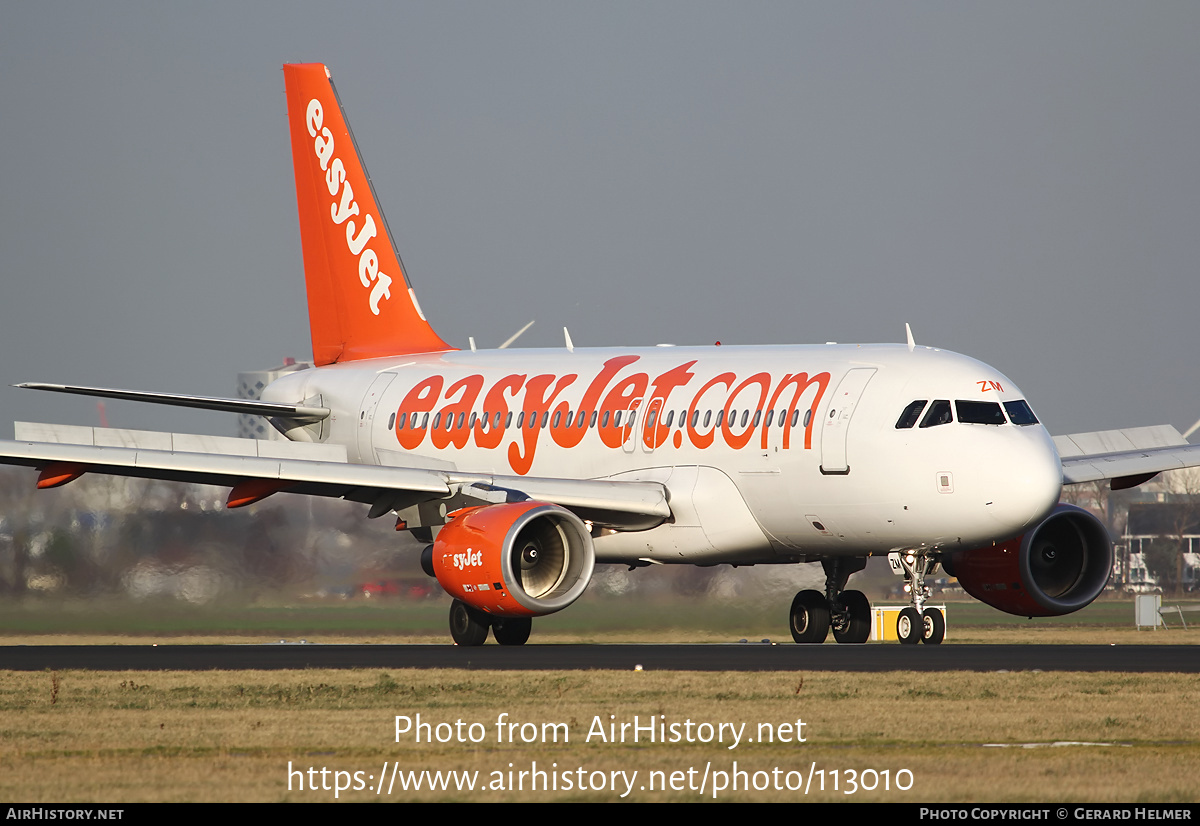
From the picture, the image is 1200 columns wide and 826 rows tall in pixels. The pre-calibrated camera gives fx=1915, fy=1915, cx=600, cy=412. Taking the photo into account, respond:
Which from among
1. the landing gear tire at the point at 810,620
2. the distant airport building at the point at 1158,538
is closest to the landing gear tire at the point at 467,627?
the landing gear tire at the point at 810,620

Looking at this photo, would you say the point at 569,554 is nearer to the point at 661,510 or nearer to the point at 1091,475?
the point at 661,510

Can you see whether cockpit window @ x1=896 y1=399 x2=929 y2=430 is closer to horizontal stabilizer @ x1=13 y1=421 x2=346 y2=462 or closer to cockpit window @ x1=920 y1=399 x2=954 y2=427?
cockpit window @ x1=920 y1=399 x2=954 y2=427

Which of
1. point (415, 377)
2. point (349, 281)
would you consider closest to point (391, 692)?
point (415, 377)

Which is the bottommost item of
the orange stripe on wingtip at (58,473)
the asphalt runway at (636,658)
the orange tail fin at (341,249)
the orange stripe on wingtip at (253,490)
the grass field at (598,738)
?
the grass field at (598,738)

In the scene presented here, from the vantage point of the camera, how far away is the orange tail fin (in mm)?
35000

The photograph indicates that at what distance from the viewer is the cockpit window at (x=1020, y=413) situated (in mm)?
24625

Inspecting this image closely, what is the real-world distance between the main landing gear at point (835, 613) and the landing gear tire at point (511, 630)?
4034 millimetres

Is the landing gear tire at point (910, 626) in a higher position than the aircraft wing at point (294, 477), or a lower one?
lower

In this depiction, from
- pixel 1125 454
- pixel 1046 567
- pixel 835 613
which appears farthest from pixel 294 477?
pixel 1125 454

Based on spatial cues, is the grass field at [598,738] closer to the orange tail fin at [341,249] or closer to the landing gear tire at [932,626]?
the landing gear tire at [932,626]

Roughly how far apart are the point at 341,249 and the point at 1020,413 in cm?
1502

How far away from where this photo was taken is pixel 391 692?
1802 centimetres

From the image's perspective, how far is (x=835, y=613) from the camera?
2770 cm

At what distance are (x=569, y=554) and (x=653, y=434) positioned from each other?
341 cm
